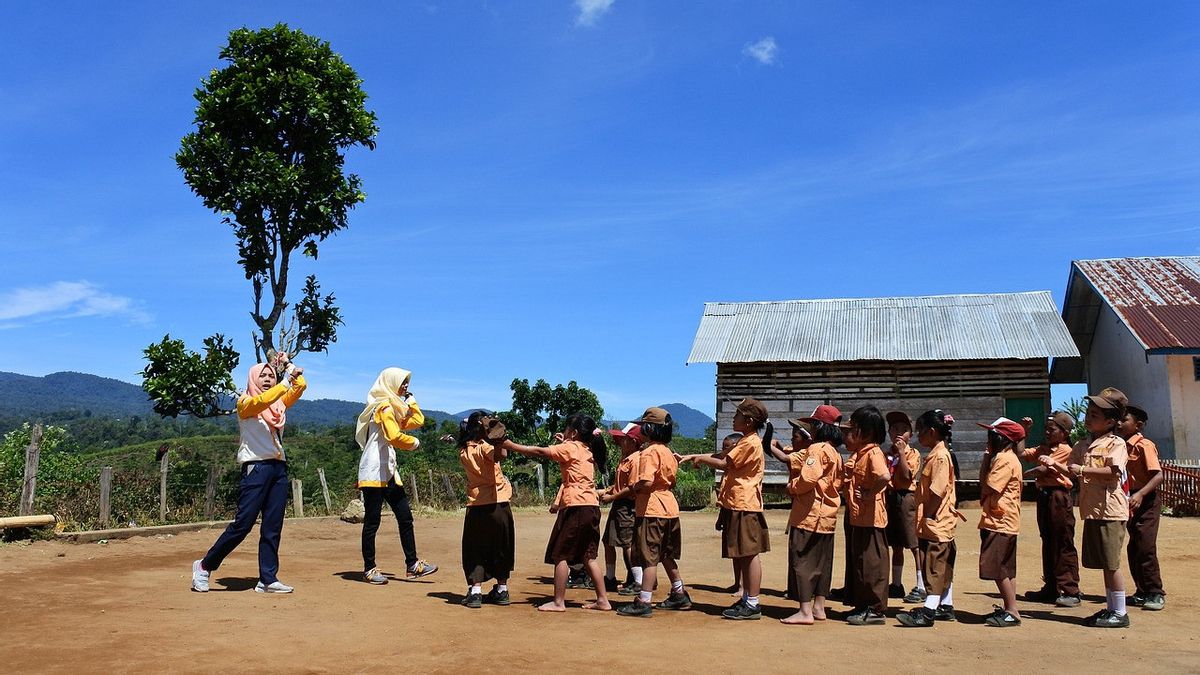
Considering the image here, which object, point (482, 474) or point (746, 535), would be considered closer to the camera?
point (746, 535)

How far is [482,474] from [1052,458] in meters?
4.66

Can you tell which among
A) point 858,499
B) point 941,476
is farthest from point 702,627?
point 941,476

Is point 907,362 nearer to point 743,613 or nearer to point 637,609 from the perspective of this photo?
point 743,613

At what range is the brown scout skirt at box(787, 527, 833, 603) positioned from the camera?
6.55 m

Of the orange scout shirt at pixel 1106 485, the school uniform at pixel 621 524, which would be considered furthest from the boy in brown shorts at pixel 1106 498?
the school uniform at pixel 621 524

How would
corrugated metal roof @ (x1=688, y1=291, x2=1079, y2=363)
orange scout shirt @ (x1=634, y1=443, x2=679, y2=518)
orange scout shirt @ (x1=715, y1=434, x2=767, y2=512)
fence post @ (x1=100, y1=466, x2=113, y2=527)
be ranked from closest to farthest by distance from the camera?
orange scout shirt @ (x1=715, y1=434, x2=767, y2=512)
orange scout shirt @ (x1=634, y1=443, x2=679, y2=518)
fence post @ (x1=100, y1=466, x2=113, y2=527)
corrugated metal roof @ (x1=688, y1=291, x2=1079, y2=363)

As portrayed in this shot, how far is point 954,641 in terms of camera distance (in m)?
5.94

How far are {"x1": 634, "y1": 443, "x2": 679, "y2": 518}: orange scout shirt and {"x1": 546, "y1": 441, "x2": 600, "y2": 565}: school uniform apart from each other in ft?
1.21

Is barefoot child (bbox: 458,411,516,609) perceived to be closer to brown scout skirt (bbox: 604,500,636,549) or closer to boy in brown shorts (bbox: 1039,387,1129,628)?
brown scout skirt (bbox: 604,500,636,549)

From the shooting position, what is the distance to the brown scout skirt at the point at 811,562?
6.55 m

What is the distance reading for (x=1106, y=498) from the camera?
6.82m

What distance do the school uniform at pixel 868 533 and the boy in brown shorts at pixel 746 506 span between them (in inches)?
26.5

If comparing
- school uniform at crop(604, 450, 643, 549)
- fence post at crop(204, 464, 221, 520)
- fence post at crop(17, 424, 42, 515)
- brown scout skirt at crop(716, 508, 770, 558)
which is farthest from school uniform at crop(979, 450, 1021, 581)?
fence post at crop(204, 464, 221, 520)

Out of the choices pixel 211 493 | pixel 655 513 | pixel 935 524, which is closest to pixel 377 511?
pixel 655 513
